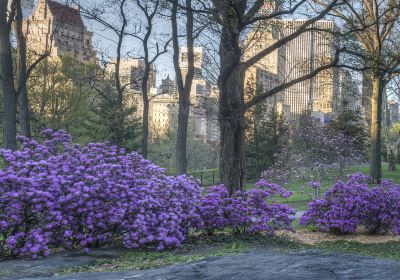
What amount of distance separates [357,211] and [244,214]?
3022mm

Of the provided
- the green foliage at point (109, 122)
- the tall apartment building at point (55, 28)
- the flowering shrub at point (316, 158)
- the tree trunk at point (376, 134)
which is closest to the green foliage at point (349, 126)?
the flowering shrub at point (316, 158)

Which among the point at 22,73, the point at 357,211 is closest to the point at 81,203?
the point at 357,211

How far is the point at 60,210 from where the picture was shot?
751 cm

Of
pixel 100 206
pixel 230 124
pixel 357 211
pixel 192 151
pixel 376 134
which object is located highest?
pixel 376 134

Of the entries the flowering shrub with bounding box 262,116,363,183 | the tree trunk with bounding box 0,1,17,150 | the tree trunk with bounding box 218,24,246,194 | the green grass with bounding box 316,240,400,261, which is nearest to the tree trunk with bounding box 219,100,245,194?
the tree trunk with bounding box 218,24,246,194

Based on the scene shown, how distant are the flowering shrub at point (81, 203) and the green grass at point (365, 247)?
243 cm

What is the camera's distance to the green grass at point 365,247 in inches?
323

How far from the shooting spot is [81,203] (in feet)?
24.6

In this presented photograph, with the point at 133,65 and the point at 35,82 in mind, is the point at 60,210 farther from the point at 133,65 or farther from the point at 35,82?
the point at 133,65

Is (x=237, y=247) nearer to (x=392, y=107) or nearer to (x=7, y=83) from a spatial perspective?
(x=7, y=83)

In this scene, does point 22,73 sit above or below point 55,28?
below

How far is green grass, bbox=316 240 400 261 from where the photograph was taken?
8202 mm

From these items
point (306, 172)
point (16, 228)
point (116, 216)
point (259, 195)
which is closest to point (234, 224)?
point (259, 195)

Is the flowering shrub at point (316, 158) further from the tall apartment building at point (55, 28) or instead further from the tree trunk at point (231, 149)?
the tall apartment building at point (55, 28)
